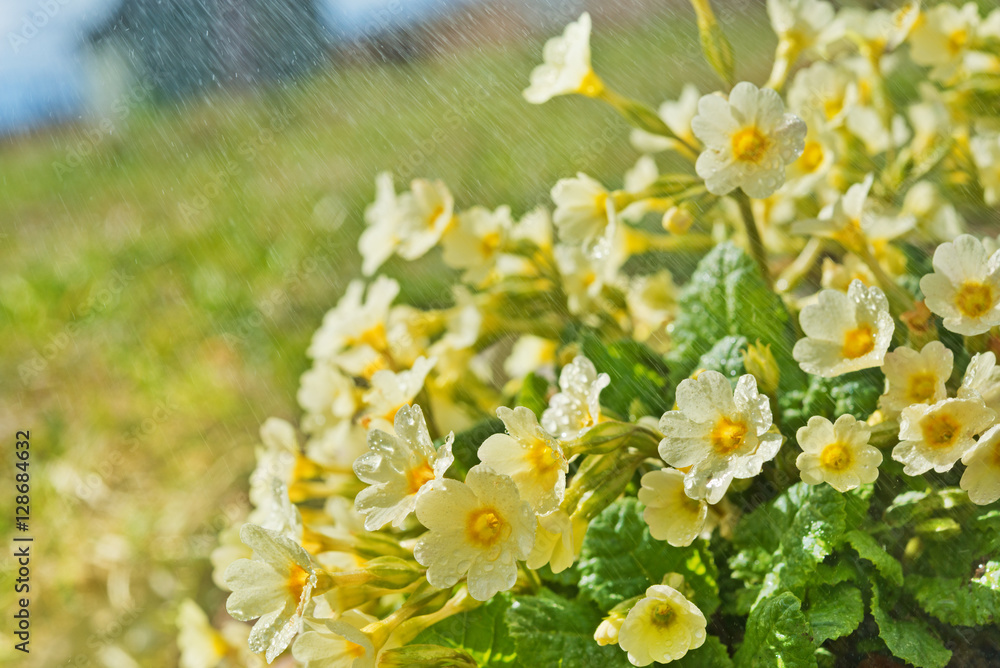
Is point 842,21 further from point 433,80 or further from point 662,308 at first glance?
point 433,80

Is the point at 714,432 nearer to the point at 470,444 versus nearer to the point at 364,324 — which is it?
the point at 470,444

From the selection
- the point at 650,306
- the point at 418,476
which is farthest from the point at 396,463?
the point at 650,306

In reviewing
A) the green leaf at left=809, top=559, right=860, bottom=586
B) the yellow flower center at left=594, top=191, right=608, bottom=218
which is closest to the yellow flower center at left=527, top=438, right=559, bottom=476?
the green leaf at left=809, top=559, right=860, bottom=586

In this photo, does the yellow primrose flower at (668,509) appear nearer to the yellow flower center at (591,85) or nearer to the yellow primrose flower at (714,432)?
the yellow primrose flower at (714,432)

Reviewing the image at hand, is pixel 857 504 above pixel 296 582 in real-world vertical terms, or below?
below

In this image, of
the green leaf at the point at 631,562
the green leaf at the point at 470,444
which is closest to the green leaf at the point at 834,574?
the green leaf at the point at 631,562
